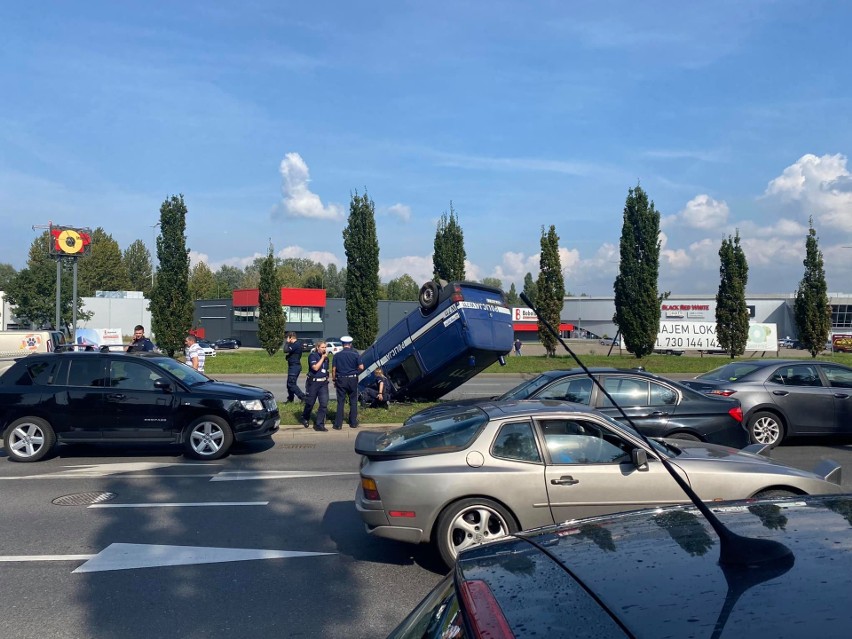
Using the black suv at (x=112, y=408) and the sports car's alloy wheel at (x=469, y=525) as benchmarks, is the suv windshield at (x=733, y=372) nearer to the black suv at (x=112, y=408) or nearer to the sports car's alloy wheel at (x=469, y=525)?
the sports car's alloy wheel at (x=469, y=525)

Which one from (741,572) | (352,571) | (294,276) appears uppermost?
(294,276)

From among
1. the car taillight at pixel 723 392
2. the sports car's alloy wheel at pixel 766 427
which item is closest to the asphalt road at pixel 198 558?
the sports car's alloy wheel at pixel 766 427

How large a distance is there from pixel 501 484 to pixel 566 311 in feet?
327

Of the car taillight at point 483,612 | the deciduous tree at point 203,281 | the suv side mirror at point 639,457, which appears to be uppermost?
the deciduous tree at point 203,281

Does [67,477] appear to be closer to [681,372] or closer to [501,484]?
[501,484]

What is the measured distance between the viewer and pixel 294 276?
441 feet

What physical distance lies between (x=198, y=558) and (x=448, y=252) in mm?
27511

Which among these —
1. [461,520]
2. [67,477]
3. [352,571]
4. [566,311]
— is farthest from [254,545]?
[566,311]

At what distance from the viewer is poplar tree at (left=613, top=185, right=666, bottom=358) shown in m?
34.4

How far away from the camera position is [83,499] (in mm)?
8445

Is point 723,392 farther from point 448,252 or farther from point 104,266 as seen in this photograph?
point 104,266

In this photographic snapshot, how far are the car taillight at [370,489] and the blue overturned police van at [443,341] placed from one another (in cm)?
899

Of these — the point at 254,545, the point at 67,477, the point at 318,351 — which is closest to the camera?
the point at 254,545

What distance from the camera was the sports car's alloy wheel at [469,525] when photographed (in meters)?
5.72
